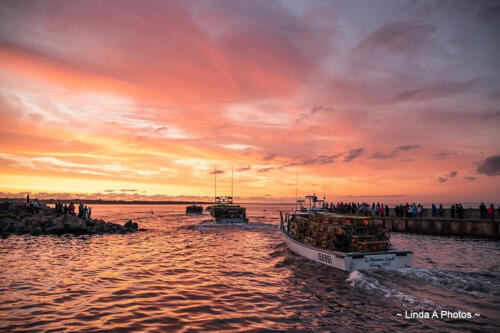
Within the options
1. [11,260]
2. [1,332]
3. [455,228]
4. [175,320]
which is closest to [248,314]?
[175,320]

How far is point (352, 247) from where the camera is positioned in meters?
16.6

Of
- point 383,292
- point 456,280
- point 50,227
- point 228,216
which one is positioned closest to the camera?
point 383,292

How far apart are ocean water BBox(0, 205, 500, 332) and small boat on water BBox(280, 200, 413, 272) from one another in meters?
0.54

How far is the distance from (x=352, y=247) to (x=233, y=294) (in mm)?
7811

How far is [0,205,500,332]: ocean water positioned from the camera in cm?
944

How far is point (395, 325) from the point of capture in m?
9.36

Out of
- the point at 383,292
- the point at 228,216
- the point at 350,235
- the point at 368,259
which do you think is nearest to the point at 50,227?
the point at 228,216

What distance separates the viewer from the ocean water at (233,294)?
9.44 metres

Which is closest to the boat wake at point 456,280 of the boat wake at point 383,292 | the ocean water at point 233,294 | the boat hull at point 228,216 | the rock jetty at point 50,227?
the ocean water at point 233,294

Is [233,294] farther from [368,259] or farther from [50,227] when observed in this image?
[50,227]

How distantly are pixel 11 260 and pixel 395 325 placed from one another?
23.9 m

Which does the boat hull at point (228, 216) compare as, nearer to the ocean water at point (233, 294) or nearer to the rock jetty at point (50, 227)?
the rock jetty at point (50, 227)

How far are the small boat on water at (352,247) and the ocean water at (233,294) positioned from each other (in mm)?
541

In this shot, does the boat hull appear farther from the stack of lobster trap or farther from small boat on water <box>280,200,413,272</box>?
the stack of lobster trap
